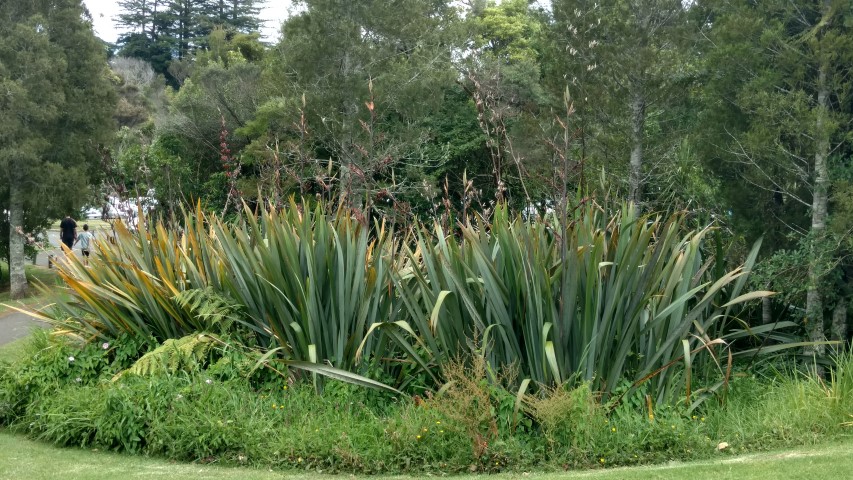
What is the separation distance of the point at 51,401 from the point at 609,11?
1358 centimetres

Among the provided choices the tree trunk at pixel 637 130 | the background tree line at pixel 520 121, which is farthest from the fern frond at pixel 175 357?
the tree trunk at pixel 637 130

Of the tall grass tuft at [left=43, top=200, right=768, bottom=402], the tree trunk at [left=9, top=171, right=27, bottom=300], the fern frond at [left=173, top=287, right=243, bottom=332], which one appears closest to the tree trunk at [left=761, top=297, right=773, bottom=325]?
the tall grass tuft at [left=43, top=200, right=768, bottom=402]

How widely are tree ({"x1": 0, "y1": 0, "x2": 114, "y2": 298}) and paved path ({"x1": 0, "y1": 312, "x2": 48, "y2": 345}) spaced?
5.70 m

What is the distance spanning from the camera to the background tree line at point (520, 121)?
33.7 feet

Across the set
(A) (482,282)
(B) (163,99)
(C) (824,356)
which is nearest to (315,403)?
(A) (482,282)

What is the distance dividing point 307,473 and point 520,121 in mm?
18197

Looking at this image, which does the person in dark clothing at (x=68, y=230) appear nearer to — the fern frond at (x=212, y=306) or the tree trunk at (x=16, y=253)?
the tree trunk at (x=16, y=253)

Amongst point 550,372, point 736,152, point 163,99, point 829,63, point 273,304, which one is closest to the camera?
point 550,372

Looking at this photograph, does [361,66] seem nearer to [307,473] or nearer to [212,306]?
[212,306]

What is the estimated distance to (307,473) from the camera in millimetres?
6105

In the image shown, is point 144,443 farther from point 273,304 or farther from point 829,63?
point 829,63

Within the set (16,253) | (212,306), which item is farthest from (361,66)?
(212,306)

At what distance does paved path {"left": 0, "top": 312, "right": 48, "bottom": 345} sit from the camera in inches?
520

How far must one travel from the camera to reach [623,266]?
6.82 m
